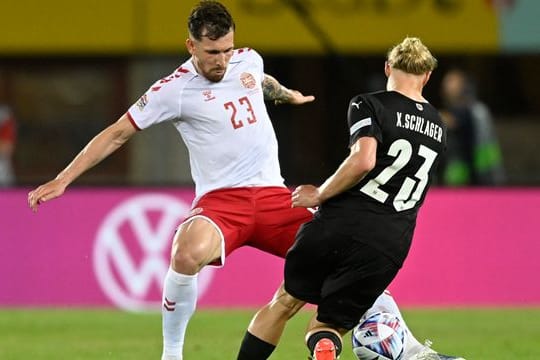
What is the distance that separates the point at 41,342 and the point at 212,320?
7.13 feet

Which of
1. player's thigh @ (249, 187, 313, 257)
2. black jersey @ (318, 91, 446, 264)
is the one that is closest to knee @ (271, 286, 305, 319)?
player's thigh @ (249, 187, 313, 257)

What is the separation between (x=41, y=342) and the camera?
38.1ft

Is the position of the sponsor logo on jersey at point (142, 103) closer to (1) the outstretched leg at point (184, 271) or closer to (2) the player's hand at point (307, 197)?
(1) the outstretched leg at point (184, 271)

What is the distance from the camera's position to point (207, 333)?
1229cm

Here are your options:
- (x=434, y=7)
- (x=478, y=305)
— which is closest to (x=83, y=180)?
(x=434, y=7)

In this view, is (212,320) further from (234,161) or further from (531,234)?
(234,161)

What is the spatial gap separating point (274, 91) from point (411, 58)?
4.87ft

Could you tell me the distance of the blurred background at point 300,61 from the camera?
1852cm

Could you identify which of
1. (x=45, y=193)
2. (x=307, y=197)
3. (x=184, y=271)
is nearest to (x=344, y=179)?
(x=307, y=197)

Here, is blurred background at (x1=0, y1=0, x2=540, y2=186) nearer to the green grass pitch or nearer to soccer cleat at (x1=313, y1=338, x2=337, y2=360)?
the green grass pitch

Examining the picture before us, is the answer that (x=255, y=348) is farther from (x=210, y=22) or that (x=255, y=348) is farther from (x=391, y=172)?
(x=210, y=22)

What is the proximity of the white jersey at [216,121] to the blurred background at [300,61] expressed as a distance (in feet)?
28.9

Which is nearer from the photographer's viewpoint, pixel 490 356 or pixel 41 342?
pixel 490 356

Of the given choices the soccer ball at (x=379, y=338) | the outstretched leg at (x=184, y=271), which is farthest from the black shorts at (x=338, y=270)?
the outstretched leg at (x=184, y=271)
